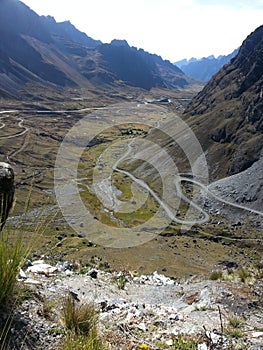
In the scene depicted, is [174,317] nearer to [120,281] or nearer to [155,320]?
[155,320]

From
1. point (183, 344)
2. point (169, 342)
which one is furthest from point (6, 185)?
point (183, 344)

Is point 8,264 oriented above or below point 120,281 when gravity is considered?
above

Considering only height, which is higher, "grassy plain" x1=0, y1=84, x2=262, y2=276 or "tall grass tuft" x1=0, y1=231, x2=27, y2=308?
"tall grass tuft" x1=0, y1=231, x2=27, y2=308

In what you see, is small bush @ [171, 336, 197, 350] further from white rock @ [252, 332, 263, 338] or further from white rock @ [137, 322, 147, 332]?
white rock @ [252, 332, 263, 338]

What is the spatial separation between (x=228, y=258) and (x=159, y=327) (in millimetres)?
44254

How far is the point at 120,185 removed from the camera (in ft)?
269

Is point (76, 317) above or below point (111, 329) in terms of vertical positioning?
above

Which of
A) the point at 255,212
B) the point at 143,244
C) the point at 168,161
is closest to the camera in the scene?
the point at 143,244

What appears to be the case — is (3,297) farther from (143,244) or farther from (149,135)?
(149,135)

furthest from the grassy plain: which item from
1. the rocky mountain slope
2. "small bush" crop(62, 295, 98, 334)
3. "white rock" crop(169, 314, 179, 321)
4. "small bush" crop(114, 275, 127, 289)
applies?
"white rock" crop(169, 314, 179, 321)

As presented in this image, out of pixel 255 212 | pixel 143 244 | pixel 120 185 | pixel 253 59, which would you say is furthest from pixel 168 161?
pixel 253 59

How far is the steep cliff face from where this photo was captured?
84.0m

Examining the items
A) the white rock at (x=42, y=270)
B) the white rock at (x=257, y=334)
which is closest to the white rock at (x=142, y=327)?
the white rock at (x=257, y=334)

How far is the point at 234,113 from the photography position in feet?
338
